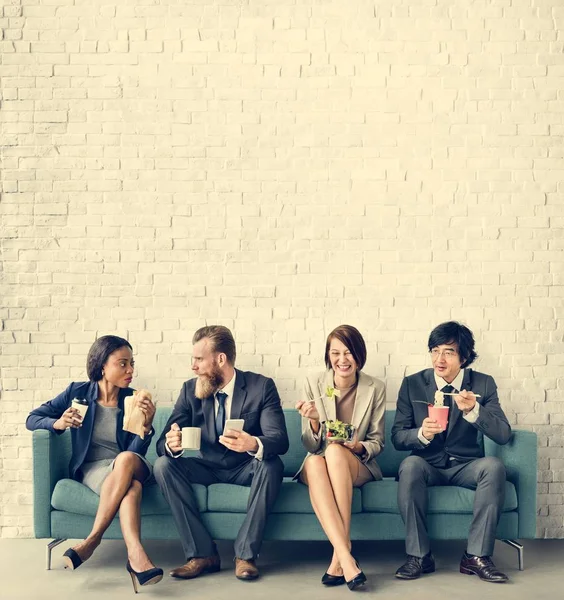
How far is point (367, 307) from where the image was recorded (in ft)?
16.2

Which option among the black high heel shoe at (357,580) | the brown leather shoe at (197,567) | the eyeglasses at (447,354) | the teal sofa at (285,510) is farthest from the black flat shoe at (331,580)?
the eyeglasses at (447,354)

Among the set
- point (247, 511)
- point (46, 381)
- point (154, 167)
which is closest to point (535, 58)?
point (154, 167)

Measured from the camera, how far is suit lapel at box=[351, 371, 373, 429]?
4359 millimetres

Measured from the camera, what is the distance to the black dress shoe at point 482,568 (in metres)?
3.91

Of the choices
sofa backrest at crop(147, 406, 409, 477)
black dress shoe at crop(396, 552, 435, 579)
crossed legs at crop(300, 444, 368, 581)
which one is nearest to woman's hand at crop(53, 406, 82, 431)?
sofa backrest at crop(147, 406, 409, 477)

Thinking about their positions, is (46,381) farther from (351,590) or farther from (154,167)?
(351,590)

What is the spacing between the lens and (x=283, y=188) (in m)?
4.94

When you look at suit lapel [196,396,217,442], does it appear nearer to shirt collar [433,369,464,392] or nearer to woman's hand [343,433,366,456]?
woman's hand [343,433,366,456]

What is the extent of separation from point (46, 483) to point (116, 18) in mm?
2615

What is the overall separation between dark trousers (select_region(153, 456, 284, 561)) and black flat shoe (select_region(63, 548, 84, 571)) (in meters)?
0.47

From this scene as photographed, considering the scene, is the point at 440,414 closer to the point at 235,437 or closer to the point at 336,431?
the point at 336,431

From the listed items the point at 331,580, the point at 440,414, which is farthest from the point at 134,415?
the point at 440,414

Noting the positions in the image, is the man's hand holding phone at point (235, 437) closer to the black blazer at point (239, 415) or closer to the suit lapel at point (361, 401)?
the black blazer at point (239, 415)

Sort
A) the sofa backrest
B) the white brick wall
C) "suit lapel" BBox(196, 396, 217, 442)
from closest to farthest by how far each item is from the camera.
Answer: "suit lapel" BBox(196, 396, 217, 442) → the sofa backrest → the white brick wall
